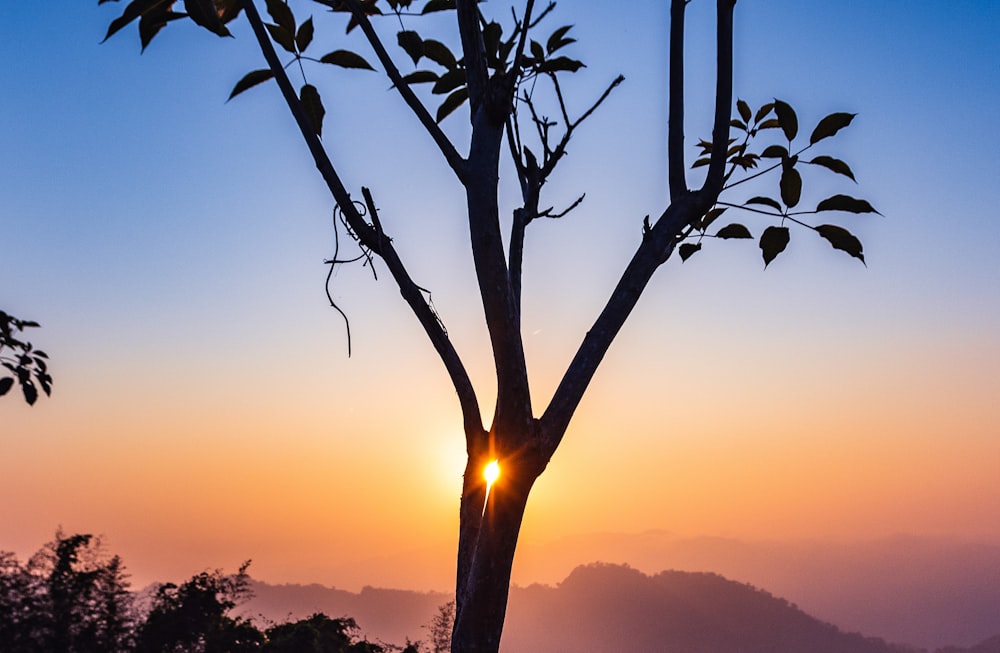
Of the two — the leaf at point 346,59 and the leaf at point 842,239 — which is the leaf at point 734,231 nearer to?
the leaf at point 842,239

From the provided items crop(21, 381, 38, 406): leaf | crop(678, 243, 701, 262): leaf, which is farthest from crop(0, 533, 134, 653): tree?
crop(678, 243, 701, 262): leaf

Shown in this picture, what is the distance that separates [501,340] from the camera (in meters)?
2.40

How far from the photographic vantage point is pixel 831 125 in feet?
8.89

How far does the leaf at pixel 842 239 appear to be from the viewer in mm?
2723

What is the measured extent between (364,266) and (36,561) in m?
2.48

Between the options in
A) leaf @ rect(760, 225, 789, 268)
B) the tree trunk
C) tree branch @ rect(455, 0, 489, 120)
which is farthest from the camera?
leaf @ rect(760, 225, 789, 268)

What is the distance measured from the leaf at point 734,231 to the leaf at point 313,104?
1.87 metres

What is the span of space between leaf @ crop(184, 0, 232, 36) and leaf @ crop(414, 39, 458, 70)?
4.04 ft

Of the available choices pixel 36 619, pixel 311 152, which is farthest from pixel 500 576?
pixel 36 619

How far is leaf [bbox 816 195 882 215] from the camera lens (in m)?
2.67

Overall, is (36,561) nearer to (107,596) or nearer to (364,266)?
(107,596)

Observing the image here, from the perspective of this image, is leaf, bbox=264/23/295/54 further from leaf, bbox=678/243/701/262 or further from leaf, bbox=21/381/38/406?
leaf, bbox=21/381/38/406

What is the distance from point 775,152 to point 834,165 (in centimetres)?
25

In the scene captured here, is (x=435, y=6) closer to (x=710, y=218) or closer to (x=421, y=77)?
(x=421, y=77)
